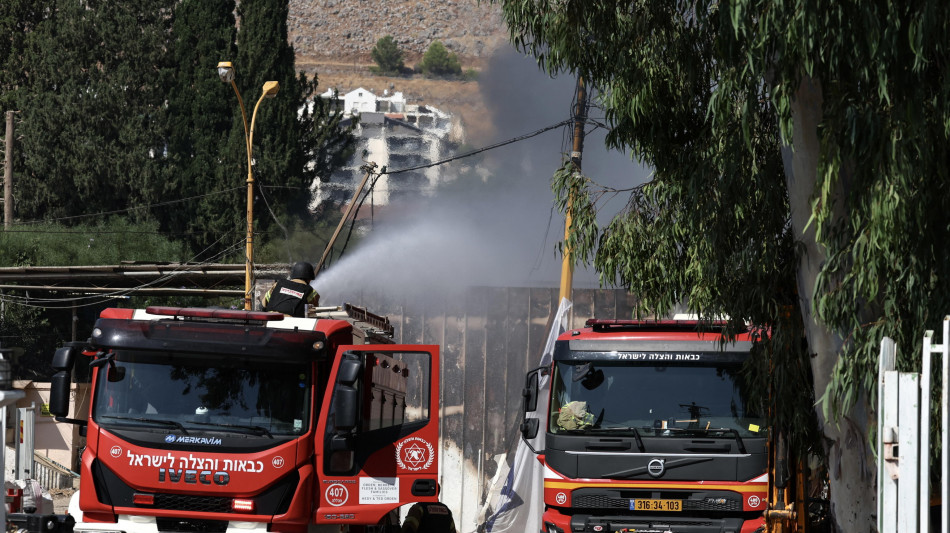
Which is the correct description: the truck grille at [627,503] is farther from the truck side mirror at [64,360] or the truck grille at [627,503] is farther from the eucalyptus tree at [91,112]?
the eucalyptus tree at [91,112]

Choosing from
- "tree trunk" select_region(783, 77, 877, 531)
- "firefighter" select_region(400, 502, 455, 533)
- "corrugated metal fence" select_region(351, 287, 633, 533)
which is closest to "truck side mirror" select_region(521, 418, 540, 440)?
"firefighter" select_region(400, 502, 455, 533)

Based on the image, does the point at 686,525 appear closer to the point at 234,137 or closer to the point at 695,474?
the point at 695,474

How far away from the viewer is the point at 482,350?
66.1 feet

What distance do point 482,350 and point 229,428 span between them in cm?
1082

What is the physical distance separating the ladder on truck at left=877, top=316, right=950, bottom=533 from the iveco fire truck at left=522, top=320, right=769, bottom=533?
532 centimetres

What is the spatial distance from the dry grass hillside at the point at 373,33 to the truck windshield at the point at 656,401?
108728mm

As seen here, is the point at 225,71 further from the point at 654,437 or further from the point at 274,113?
the point at 274,113

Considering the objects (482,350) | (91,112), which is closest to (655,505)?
(482,350)

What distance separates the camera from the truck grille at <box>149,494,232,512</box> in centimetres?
946

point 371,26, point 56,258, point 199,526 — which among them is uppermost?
point 371,26

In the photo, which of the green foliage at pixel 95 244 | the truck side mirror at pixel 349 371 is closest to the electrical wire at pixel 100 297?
the green foliage at pixel 95 244

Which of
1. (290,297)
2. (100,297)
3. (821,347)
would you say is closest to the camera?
(821,347)

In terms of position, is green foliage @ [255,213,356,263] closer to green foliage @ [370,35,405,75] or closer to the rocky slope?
green foliage @ [370,35,405,75]

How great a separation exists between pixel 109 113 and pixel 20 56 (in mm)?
6457
